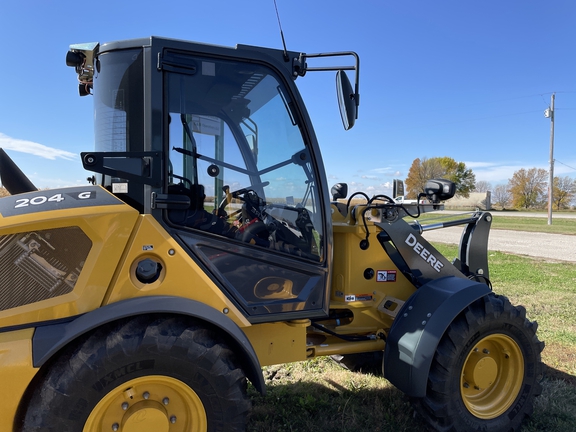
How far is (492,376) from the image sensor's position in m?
3.26

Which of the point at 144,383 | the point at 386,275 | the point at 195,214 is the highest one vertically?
the point at 195,214

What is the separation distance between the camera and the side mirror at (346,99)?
266 cm

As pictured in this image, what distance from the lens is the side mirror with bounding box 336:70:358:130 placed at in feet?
8.74

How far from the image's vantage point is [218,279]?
2512 millimetres

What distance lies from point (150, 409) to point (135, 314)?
1.65 ft

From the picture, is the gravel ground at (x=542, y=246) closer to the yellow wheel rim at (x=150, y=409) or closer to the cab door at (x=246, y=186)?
the cab door at (x=246, y=186)

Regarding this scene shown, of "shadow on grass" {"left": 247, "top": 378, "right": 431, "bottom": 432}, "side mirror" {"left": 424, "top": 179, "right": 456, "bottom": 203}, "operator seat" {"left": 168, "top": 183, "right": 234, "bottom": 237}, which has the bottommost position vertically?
"shadow on grass" {"left": 247, "top": 378, "right": 431, "bottom": 432}

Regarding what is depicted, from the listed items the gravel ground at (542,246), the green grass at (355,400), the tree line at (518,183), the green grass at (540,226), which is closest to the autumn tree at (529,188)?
the tree line at (518,183)

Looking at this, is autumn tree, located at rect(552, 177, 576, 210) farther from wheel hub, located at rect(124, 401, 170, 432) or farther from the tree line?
wheel hub, located at rect(124, 401, 170, 432)

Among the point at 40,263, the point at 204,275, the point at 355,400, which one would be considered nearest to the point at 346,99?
the point at 204,275

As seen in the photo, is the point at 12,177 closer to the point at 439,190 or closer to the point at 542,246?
the point at 439,190

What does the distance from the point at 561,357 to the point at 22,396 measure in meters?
4.94

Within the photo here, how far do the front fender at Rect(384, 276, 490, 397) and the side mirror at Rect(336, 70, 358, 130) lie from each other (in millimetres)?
1411

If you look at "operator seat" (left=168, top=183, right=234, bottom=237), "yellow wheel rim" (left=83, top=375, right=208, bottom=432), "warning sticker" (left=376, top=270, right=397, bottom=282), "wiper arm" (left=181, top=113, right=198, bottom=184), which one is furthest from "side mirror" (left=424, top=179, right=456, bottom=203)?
"yellow wheel rim" (left=83, top=375, right=208, bottom=432)
